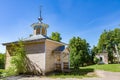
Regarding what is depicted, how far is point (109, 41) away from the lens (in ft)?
149

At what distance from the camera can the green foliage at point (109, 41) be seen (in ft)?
144

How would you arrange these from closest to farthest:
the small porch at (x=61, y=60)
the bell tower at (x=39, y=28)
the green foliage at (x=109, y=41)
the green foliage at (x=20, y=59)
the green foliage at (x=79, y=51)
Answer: the green foliage at (x=20, y=59) < the small porch at (x=61, y=60) < the bell tower at (x=39, y=28) < the green foliage at (x=79, y=51) < the green foliage at (x=109, y=41)

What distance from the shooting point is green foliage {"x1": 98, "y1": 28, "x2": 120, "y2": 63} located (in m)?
43.8

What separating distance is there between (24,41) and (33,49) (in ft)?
5.79

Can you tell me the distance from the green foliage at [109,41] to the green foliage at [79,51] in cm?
1251

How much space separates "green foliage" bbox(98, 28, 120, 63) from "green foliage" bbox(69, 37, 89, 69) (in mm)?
12513

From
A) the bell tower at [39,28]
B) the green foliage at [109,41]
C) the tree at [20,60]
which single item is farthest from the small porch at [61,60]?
the green foliage at [109,41]

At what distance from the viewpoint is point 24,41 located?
55.2ft

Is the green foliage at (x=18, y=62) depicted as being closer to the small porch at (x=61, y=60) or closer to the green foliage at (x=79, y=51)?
the small porch at (x=61, y=60)

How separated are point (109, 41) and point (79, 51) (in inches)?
678

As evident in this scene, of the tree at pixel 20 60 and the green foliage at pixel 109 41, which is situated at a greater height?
the green foliage at pixel 109 41

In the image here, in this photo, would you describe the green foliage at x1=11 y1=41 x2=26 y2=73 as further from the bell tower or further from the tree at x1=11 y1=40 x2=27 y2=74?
the bell tower

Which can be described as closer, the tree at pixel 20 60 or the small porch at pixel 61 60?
the tree at pixel 20 60

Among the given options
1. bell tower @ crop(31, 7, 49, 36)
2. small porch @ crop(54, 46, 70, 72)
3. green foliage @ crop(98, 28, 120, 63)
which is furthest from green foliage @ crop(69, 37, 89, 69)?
bell tower @ crop(31, 7, 49, 36)
